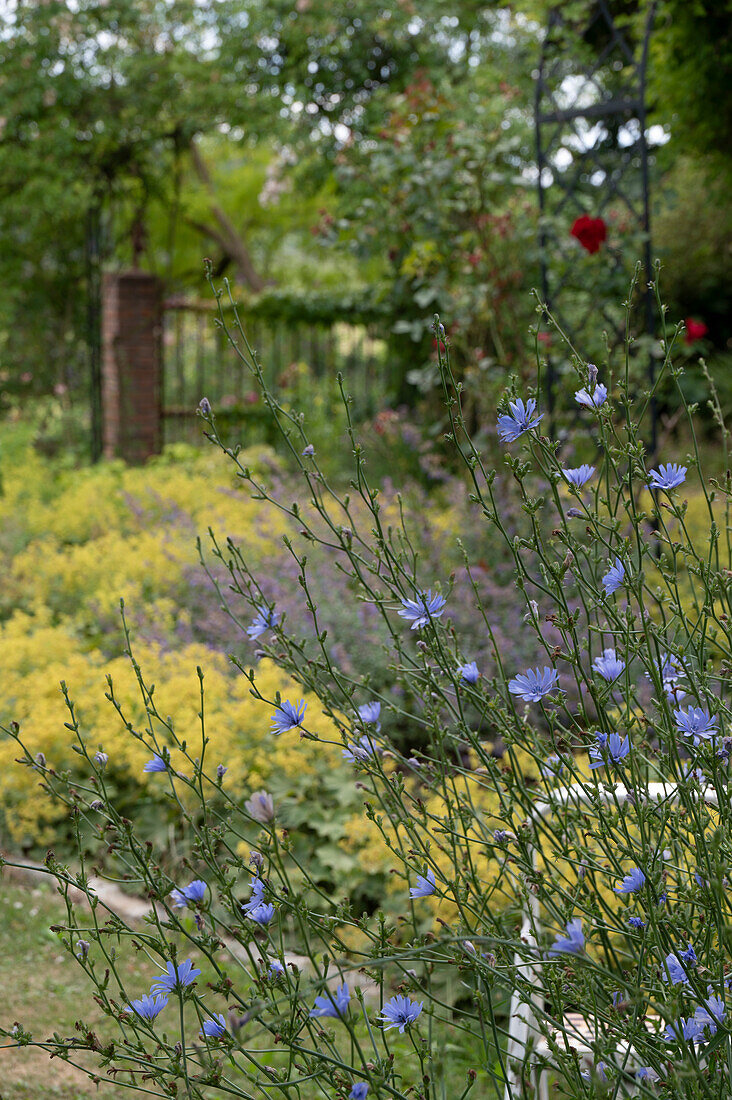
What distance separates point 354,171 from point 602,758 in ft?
18.6

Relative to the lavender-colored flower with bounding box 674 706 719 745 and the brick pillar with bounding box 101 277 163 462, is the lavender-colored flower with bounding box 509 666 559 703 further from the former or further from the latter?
the brick pillar with bounding box 101 277 163 462

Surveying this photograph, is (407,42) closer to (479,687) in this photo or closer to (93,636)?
(93,636)

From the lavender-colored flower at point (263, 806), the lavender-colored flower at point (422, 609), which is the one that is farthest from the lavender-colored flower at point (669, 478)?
the lavender-colored flower at point (263, 806)

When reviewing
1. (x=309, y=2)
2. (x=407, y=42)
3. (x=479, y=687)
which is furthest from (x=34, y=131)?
(x=479, y=687)

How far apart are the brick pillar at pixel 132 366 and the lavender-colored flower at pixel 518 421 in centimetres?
746

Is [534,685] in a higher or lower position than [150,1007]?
higher

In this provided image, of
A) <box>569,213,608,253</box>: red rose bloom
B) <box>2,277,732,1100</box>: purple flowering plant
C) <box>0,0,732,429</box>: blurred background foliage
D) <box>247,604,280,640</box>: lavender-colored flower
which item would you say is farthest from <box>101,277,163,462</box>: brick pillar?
<box>247,604,280,640</box>: lavender-colored flower

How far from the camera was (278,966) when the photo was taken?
112 cm

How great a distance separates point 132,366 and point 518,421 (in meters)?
7.62

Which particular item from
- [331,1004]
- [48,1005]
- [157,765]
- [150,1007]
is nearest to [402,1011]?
[331,1004]

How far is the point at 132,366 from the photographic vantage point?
27.1ft

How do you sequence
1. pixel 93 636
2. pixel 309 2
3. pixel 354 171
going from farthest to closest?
1. pixel 309 2
2. pixel 354 171
3. pixel 93 636

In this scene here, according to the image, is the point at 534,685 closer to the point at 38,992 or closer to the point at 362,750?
the point at 362,750

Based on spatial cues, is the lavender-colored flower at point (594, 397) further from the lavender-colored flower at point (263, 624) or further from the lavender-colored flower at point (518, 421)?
the lavender-colored flower at point (263, 624)
